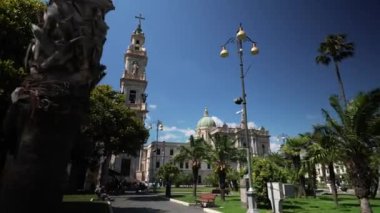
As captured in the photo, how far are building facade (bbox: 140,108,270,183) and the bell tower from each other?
22.9 metres

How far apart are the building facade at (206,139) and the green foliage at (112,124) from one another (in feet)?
138

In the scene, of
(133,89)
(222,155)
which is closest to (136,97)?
(133,89)

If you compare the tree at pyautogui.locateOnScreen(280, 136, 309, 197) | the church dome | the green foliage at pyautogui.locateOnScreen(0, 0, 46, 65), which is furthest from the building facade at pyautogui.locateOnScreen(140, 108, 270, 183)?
the green foliage at pyautogui.locateOnScreen(0, 0, 46, 65)

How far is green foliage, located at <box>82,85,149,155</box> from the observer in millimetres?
27953

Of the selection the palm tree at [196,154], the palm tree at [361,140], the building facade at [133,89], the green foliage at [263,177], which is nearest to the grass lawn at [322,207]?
the green foliage at [263,177]

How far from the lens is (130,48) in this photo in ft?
196

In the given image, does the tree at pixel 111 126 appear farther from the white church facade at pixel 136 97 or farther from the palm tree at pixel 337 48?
the palm tree at pixel 337 48

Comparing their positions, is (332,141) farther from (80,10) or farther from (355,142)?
(80,10)

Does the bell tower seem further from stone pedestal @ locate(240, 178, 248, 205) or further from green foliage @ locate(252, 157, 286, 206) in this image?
green foliage @ locate(252, 157, 286, 206)

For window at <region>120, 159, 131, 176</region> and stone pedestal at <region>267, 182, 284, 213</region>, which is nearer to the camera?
stone pedestal at <region>267, 182, 284, 213</region>

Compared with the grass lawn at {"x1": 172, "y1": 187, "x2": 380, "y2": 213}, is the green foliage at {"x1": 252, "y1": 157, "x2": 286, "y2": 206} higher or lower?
higher

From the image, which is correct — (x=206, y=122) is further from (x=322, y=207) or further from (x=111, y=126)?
(x=322, y=207)

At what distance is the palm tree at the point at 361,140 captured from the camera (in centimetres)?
1250

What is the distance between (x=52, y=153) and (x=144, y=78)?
170 ft
